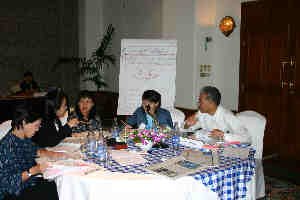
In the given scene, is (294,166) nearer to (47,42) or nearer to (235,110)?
(235,110)

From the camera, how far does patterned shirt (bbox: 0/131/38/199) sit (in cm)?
215

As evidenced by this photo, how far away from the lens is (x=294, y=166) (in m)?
4.73

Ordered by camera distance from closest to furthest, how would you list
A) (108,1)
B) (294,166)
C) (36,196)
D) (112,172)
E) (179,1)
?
1. (112,172)
2. (36,196)
3. (294,166)
4. (179,1)
5. (108,1)

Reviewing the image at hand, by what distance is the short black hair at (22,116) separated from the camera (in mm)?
2227

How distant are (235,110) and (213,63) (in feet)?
2.74

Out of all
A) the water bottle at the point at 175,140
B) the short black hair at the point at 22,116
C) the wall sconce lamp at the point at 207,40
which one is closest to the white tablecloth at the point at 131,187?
the short black hair at the point at 22,116

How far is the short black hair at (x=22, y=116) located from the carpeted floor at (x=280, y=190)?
7.79 ft

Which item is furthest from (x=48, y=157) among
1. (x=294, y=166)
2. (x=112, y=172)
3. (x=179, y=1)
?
(x=179, y=1)

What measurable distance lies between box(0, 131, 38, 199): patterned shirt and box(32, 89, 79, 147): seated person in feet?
1.21

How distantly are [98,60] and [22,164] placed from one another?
18.2 ft

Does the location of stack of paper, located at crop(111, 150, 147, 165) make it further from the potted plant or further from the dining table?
the potted plant

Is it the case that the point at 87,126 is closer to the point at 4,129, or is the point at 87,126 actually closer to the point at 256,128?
the point at 4,129

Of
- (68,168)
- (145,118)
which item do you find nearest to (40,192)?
(68,168)

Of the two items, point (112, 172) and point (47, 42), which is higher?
point (47, 42)
